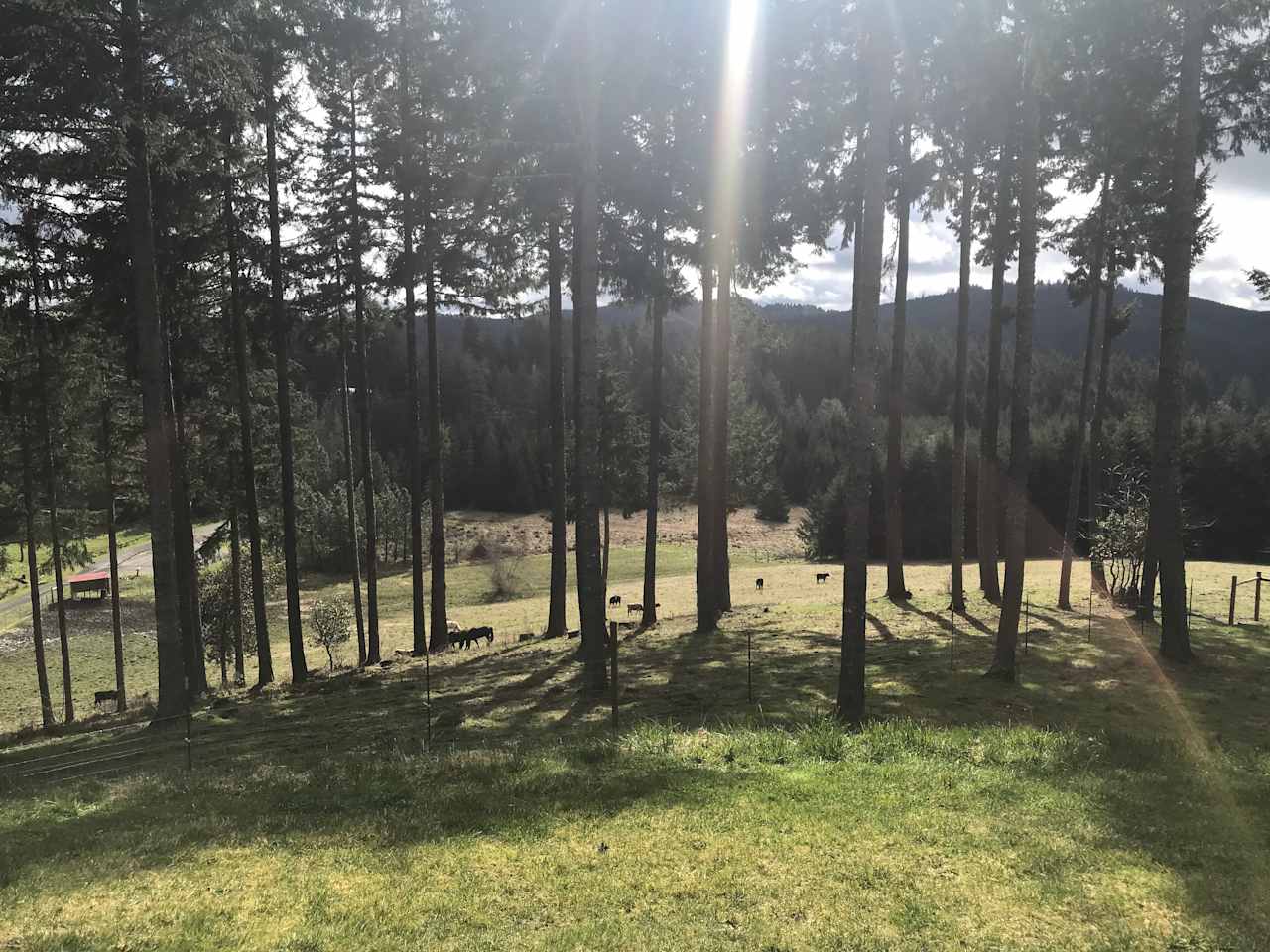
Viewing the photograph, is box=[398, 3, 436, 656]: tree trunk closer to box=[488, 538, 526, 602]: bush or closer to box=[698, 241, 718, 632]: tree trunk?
box=[698, 241, 718, 632]: tree trunk

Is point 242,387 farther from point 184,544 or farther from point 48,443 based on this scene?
point 48,443

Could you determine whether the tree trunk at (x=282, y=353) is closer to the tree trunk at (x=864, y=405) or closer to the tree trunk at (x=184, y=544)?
the tree trunk at (x=184, y=544)

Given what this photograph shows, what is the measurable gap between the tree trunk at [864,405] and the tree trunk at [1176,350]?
693 cm

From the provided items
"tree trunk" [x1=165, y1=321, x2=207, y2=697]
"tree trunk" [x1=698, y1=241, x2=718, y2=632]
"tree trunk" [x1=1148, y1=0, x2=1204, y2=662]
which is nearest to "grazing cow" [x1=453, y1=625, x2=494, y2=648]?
"tree trunk" [x1=165, y1=321, x2=207, y2=697]

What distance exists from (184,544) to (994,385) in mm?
21049

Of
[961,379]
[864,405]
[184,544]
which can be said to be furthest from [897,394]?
[184,544]

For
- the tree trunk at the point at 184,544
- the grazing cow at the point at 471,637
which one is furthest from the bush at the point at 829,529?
the tree trunk at the point at 184,544

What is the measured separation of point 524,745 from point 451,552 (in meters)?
57.4

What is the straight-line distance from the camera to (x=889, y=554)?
73.5ft

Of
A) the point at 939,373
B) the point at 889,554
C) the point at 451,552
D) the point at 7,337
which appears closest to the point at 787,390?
the point at 939,373

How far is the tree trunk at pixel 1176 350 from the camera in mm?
13469

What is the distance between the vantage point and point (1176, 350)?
13.9 meters

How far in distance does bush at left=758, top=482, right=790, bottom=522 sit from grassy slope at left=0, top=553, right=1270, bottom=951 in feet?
239

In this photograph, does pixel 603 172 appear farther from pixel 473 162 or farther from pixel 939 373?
pixel 939 373
